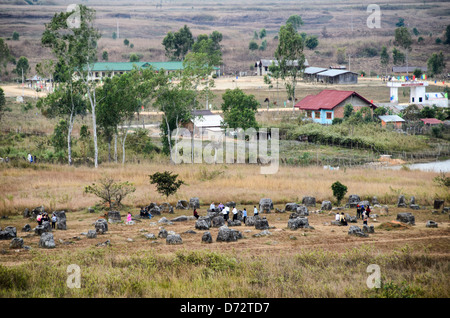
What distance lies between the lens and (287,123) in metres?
61.7

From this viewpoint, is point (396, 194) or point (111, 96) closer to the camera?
point (396, 194)

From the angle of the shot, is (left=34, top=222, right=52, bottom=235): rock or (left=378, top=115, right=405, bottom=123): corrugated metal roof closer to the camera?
(left=34, top=222, right=52, bottom=235): rock

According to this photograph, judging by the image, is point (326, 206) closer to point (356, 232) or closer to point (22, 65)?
point (356, 232)

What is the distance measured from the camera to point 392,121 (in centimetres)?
6044

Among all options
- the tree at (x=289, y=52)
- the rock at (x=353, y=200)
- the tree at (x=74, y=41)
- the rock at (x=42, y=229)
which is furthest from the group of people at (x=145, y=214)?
the tree at (x=289, y=52)

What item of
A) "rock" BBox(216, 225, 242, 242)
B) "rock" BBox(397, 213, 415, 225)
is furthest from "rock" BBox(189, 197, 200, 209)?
"rock" BBox(397, 213, 415, 225)

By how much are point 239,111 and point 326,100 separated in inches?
699

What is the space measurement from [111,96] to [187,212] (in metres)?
17.1

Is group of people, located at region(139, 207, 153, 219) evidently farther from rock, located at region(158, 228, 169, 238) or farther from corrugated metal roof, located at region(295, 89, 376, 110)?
corrugated metal roof, located at region(295, 89, 376, 110)

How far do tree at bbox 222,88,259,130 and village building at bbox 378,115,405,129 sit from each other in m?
16.0

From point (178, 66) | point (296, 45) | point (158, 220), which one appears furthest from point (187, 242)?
point (178, 66)

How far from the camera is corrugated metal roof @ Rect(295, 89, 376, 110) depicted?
205 feet

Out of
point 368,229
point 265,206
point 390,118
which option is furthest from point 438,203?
point 390,118
